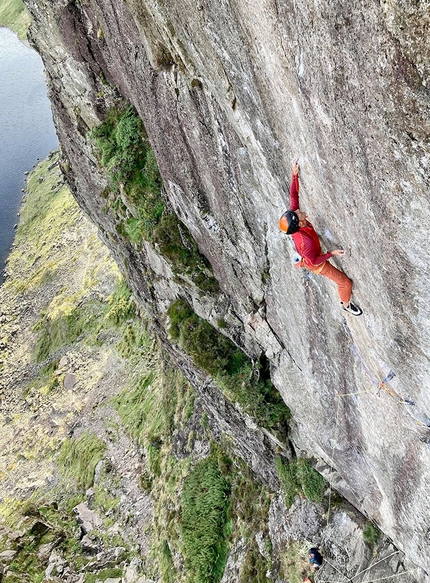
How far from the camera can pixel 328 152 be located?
5.87m

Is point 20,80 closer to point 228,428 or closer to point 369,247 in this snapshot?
point 228,428

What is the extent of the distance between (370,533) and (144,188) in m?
12.3

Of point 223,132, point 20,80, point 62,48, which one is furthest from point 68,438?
point 20,80

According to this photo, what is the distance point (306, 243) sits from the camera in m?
6.75

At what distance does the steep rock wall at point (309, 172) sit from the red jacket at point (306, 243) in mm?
268

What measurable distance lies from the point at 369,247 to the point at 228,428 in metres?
13.2

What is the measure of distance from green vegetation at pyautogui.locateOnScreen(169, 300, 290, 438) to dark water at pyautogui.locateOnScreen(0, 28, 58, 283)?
38.0 meters

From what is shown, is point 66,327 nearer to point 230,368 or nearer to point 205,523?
point 205,523

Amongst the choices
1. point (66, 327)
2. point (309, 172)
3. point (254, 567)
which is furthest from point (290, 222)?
point (66, 327)

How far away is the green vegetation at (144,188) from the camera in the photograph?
15.1 meters

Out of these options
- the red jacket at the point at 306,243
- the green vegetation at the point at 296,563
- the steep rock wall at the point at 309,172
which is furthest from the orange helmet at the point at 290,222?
the green vegetation at the point at 296,563

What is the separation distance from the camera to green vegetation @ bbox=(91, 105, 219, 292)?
15.1 metres

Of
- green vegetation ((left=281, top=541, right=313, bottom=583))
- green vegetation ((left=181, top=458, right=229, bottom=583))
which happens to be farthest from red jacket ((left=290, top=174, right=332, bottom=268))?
green vegetation ((left=181, top=458, right=229, bottom=583))

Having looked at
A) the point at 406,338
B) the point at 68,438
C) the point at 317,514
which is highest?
the point at 406,338
